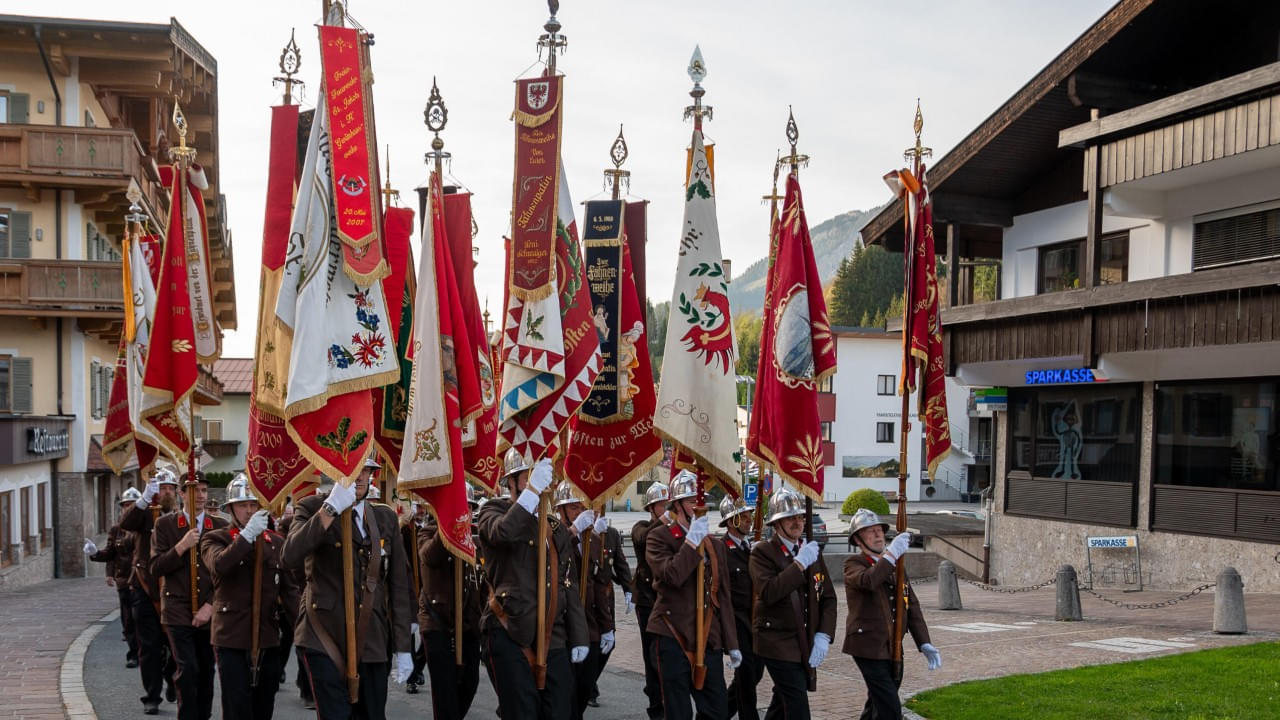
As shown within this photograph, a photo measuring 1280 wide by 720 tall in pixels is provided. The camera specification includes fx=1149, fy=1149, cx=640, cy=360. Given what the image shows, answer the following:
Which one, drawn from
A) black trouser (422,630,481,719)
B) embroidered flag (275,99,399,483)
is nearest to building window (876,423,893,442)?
black trouser (422,630,481,719)

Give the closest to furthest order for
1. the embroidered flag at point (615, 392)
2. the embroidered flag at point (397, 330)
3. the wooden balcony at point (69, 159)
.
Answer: the embroidered flag at point (397, 330) → the embroidered flag at point (615, 392) → the wooden balcony at point (69, 159)

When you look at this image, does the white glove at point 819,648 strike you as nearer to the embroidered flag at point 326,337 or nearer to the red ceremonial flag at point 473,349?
the embroidered flag at point 326,337

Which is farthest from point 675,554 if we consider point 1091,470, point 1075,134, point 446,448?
point 1091,470

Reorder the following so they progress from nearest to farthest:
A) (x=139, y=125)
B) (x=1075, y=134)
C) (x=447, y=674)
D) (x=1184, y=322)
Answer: (x=447, y=674) → (x=1184, y=322) → (x=1075, y=134) → (x=139, y=125)

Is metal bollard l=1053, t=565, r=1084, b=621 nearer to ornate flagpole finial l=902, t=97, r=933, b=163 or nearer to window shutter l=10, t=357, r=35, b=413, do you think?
ornate flagpole finial l=902, t=97, r=933, b=163

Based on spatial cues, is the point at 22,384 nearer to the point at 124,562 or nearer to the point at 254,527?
the point at 124,562

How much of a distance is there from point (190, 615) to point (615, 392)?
4.84 m

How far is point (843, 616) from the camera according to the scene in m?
20.0

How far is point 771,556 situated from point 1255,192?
14.9 metres

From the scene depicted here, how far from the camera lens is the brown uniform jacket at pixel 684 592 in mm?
9109

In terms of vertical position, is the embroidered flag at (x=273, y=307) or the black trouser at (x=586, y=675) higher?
the embroidered flag at (x=273, y=307)

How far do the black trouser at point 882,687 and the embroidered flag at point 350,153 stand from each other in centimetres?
492

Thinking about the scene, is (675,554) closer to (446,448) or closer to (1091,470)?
(446,448)

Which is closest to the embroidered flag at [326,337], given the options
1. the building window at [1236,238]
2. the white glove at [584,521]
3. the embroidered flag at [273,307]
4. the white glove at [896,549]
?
the embroidered flag at [273,307]
